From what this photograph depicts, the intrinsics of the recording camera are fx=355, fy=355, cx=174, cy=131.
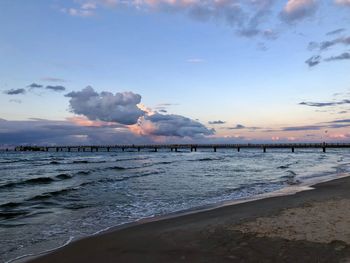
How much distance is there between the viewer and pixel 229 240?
282 inches

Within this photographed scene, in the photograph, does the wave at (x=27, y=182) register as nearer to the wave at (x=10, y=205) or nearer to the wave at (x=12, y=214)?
the wave at (x=10, y=205)

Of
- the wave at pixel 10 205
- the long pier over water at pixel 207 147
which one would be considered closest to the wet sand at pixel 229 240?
the wave at pixel 10 205

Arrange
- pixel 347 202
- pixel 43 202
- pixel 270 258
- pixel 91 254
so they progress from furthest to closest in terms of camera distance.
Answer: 1. pixel 43 202
2. pixel 347 202
3. pixel 91 254
4. pixel 270 258

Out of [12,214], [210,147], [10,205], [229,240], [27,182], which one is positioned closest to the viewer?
[229,240]

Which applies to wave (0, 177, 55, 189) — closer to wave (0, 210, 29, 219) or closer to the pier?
wave (0, 210, 29, 219)

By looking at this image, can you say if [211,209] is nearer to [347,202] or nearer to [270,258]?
[347,202]

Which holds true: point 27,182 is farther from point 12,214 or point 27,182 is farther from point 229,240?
point 229,240

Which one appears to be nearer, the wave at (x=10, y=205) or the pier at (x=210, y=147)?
the wave at (x=10, y=205)

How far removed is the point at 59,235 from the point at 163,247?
3.23m

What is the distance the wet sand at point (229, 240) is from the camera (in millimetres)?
6145

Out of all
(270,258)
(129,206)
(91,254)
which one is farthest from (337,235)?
(129,206)

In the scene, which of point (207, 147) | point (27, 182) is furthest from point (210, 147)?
point (27, 182)

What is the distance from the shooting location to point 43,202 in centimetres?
1446

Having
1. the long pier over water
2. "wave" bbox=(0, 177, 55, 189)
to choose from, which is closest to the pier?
the long pier over water
